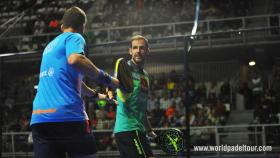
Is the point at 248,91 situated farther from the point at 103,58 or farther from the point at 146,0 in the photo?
the point at 146,0

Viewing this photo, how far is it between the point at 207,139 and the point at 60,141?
14.6 feet

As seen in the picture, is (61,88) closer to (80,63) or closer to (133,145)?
(80,63)

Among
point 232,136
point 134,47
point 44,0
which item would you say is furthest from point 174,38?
point 44,0

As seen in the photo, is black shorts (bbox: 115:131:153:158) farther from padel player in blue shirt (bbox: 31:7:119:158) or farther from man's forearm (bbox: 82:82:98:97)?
padel player in blue shirt (bbox: 31:7:119:158)

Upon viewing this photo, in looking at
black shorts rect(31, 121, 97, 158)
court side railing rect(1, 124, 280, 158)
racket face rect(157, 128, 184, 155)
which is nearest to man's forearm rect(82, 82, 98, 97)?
black shorts rect(31, 121, 97, 158)

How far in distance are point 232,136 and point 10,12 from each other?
1260 centimetres

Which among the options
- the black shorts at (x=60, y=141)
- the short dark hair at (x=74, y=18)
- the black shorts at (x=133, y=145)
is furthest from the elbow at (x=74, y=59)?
the black shorts at (x=133, y=145)

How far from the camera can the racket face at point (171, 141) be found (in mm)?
5152

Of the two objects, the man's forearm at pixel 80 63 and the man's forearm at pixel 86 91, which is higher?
the man's forearm at pixel 80 63

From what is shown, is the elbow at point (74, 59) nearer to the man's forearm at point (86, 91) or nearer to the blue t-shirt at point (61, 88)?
the blue t-shirt at point (61, 88)

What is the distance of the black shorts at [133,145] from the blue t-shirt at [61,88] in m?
1.20

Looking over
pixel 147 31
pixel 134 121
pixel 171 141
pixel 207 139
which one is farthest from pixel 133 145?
pixel 147 31

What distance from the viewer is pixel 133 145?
14.8 feet

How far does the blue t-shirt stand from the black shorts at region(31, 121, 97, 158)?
0.05m
